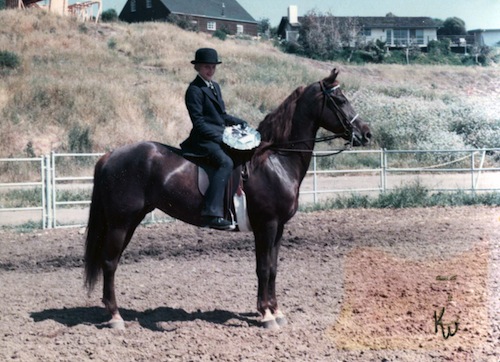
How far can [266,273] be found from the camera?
6.82 metres

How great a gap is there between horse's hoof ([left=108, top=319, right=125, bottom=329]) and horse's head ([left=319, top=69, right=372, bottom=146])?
118 inches

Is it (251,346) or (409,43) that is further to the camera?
(409,43)

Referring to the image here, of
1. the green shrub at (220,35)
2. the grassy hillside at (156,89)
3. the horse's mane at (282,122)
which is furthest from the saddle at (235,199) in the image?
the green shrub at (220,35)

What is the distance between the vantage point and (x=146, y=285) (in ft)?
28.1

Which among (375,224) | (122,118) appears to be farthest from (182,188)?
(122,118)

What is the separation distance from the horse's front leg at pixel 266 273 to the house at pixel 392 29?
46241 mm

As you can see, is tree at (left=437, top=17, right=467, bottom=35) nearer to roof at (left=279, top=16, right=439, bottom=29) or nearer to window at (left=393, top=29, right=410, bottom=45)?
roof at (left=279, top=16, right=439, bottom=29)

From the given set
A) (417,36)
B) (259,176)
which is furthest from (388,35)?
(259,176)

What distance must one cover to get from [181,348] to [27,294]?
3.13 m

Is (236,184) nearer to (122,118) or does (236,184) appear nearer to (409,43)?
(122,118)

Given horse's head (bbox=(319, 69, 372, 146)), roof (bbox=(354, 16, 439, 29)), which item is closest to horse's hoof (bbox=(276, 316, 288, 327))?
horse's head (bbox=(319, 69, 372, 146))

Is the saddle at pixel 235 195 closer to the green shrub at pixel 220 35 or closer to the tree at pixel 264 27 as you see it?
the green shrub at pixel 220 35

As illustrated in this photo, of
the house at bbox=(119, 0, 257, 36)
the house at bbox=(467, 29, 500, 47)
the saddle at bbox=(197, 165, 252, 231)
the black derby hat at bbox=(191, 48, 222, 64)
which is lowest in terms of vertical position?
the saddle at bbox=(197, 165, 252, 231)

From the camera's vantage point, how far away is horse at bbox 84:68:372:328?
682cm
